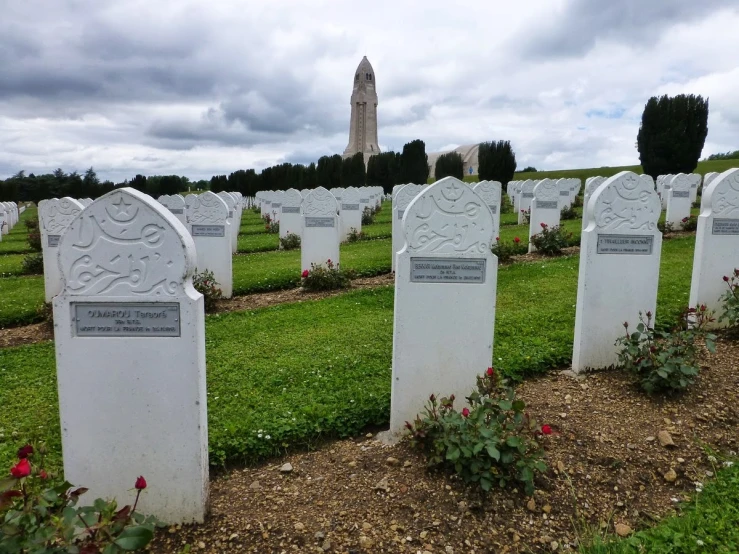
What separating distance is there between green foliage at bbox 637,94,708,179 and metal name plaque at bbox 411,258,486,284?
25.9 metres

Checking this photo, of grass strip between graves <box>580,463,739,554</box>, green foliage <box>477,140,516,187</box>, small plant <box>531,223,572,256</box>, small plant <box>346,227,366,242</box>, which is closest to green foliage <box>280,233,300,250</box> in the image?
small plant <box>346,227,366,242</box>

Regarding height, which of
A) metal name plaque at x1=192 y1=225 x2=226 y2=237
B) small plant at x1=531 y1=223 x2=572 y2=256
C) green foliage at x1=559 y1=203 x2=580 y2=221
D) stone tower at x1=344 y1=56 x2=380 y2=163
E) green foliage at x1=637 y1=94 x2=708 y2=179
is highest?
stone tower at x1=344 y1=56 x2=380 y2=163

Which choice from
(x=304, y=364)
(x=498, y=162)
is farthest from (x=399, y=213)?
(x=498, y=162)

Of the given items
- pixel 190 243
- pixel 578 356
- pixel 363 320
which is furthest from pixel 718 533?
pixel 363 320

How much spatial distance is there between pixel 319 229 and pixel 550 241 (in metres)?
4.85

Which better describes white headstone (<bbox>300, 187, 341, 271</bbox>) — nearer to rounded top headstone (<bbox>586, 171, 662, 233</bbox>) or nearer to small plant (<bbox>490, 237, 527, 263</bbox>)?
small plant (<bbox>490, 237, 527, 263</bbox>)

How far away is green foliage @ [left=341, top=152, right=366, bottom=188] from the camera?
3469 centimetres

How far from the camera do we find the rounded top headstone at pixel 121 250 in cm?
256

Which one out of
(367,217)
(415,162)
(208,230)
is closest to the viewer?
(208,230)

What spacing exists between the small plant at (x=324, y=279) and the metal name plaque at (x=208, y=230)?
1.46 meters

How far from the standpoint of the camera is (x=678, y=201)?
12.7 meters

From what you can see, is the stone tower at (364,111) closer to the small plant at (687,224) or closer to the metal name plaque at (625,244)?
the small plant at (687,224)

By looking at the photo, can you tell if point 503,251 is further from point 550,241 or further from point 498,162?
point 498,162

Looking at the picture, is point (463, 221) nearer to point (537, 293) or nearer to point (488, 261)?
point (488, 261)
